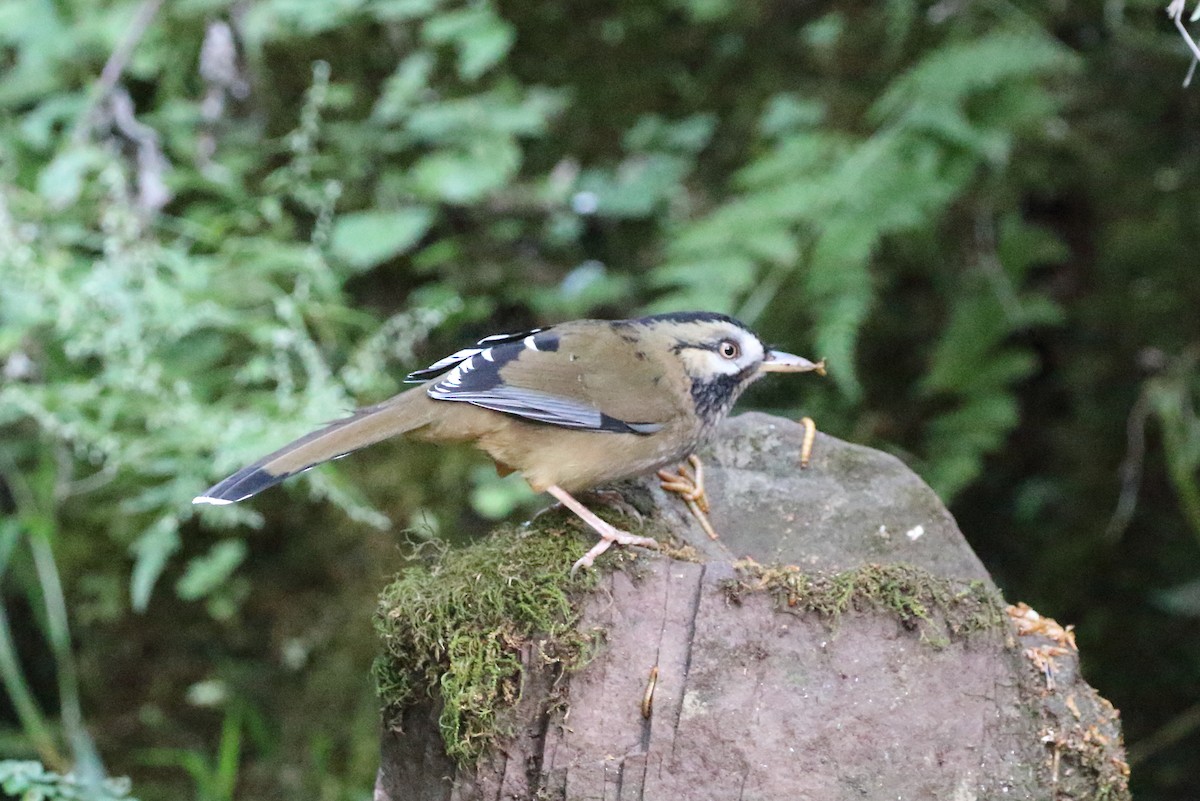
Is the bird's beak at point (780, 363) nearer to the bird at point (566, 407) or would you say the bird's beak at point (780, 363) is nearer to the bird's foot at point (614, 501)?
the bird at point (566, 407)

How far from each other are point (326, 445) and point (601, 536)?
70 cm

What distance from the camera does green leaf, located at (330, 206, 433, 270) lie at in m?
5.20

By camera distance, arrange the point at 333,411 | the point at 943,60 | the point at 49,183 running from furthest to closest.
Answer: the point at 49,183 → the point at 943,60 → the point at 333,411

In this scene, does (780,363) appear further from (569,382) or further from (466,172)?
(466,172)

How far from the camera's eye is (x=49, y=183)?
16.7 ft

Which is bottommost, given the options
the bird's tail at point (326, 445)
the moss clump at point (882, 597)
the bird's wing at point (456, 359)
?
the moss clump at point (882, 597)

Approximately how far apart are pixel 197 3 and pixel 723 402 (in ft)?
12.5

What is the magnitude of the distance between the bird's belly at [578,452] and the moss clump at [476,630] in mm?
274

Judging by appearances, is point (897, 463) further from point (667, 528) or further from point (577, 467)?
point (577, 467)

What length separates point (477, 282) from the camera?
229 inches

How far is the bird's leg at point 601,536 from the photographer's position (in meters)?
2.53

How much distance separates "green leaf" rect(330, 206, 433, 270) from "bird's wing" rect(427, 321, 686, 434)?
2126mm

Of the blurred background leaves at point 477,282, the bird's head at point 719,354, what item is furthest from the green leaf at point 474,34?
the bird's head at point 719,354

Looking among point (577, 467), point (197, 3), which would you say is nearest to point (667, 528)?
point (577, 467)
